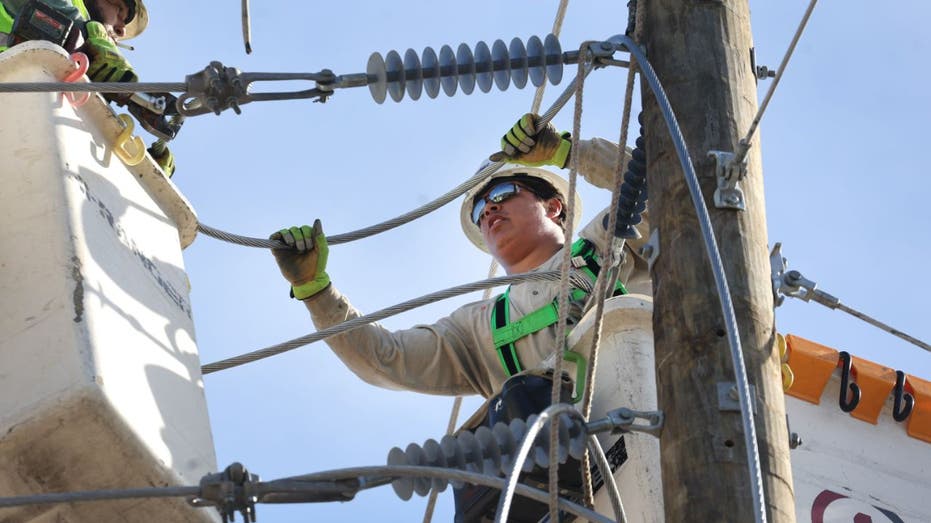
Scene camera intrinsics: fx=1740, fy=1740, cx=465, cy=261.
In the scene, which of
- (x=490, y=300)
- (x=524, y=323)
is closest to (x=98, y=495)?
(x=524, y=323)

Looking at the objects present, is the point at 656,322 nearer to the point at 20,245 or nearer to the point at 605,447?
the point at 605,447

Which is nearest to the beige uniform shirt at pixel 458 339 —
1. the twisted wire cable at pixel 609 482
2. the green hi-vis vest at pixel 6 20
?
the green hi-vis vest at pixel 6 20

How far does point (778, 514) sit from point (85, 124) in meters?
2.46

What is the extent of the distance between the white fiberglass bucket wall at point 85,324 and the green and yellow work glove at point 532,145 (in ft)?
5.37

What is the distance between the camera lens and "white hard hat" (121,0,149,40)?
314 inches

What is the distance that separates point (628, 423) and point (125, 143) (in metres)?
1.94

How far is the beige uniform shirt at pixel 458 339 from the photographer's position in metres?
6.99

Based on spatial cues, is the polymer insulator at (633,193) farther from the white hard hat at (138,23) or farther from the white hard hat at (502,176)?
the white hard hat at (138,23)

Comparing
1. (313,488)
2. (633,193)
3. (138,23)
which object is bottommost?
(313,488)

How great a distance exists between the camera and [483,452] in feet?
14.9

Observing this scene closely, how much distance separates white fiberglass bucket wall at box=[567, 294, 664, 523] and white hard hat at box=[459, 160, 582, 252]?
170 centimetres

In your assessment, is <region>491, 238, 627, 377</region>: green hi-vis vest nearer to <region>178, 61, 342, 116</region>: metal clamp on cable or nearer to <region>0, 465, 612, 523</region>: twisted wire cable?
<region>178, 61, 342, 116</region>: metal clamp on cable

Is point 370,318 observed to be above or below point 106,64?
below

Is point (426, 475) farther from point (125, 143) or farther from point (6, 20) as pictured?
point (6, 20)
